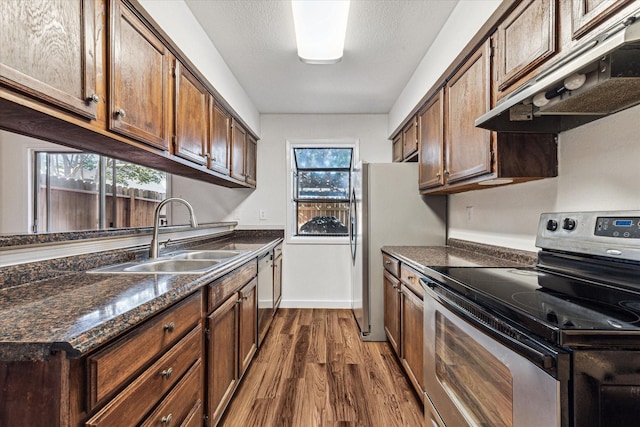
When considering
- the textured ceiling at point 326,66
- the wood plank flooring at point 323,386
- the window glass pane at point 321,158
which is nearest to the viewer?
the wood plank flooring at point 323,386

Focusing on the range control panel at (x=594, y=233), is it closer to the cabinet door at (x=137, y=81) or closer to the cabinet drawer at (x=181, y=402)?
the cabinet drawer at (x=181, y=402)

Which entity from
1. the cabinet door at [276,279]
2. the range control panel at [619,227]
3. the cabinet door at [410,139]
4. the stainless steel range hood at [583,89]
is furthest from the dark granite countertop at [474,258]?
the cabinet door at [276,279]

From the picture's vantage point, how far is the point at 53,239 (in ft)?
4.10

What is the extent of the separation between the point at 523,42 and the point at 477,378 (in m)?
1.37

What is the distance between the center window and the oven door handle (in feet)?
9.45

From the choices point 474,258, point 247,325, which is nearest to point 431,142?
point 474,258

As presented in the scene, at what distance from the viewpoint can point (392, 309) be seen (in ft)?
8.09

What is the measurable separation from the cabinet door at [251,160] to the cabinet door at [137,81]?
1.73 metres

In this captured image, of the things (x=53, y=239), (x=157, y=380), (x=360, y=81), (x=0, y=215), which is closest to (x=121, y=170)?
(x=0, y=215)

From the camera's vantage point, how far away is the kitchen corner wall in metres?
1.15

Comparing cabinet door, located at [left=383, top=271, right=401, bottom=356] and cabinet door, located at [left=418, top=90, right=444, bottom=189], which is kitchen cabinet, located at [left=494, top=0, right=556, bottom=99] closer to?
cabinet door, located at [left=418, top=90, right=444, bottom=189]

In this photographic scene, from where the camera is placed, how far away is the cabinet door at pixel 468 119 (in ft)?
5.31

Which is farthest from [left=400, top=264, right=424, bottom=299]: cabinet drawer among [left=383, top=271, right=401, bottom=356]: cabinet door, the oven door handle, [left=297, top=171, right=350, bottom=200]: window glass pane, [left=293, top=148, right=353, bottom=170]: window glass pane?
[left=293, top=148, right=353, bottom=170]: window glass pane

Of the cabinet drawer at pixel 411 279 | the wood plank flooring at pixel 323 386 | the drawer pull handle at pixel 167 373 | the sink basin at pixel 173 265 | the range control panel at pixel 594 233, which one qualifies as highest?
the range control panel at pixel 594 233
